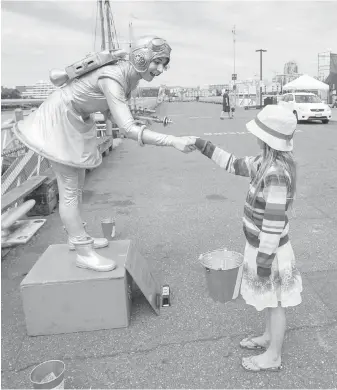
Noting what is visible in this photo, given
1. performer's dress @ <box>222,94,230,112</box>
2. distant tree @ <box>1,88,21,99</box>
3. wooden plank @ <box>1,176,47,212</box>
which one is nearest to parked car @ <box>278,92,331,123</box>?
performer's dress @ <box>222,94,230,112</box>

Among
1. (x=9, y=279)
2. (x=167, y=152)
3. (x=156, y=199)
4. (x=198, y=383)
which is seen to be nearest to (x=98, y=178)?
(x=156, y=199)

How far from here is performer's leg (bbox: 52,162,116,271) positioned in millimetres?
2963

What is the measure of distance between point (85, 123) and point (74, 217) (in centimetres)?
73

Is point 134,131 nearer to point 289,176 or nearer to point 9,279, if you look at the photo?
point 289,176

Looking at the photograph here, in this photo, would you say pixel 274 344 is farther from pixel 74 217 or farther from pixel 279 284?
pixel 74 217

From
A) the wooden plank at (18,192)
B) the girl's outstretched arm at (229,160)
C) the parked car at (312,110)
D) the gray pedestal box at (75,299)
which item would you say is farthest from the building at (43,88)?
the parked car at (312,110)

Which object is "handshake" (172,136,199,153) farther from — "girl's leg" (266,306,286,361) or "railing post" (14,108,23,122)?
"railing post" (14,108,23,122)

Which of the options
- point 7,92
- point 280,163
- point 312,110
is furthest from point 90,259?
point 312,110

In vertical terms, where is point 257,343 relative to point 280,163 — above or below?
below

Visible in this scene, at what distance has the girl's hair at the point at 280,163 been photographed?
2.21m

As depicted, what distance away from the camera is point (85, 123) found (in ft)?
9.86

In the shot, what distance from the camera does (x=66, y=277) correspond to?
2875 millimetres

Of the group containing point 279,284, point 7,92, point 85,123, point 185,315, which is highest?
point 7,92

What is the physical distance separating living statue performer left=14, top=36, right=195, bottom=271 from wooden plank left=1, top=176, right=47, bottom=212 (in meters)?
1.48
